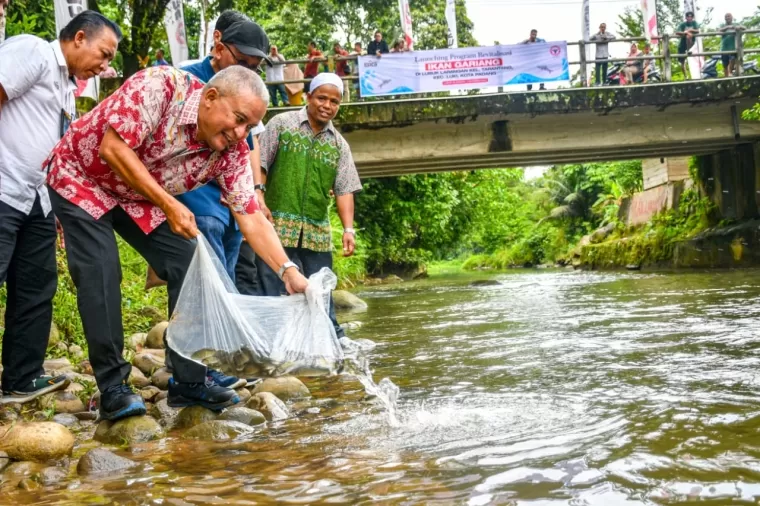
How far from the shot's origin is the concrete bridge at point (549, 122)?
621 inches

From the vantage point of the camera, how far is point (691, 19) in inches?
699

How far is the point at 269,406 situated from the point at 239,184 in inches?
39.6

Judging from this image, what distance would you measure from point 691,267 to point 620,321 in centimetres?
1224

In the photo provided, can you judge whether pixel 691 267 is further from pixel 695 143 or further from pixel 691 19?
pixel 691 19

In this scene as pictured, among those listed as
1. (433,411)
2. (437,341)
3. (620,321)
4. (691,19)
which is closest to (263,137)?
(437,341)

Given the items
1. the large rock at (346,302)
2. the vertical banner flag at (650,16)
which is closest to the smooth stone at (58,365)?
the large rock at (346,302)

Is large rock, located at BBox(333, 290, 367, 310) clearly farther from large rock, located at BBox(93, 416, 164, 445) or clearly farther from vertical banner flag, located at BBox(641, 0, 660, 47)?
vertical banner flag, located at BBox(641, 0, 660, 47)

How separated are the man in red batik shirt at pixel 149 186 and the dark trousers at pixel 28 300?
453mm

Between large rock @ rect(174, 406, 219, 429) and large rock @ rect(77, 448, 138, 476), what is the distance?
0.67 meters

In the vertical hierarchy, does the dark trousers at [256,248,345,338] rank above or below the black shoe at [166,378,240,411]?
above

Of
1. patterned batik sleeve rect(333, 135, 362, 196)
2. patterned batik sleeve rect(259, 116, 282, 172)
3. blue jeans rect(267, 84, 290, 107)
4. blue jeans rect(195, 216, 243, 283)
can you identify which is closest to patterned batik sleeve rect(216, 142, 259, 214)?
blue jeans rect(195, 216, 243, 283)

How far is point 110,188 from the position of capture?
3213 mm

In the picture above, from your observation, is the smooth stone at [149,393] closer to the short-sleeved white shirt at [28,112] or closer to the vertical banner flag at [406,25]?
the short-sleeved white shirt at [28,112]

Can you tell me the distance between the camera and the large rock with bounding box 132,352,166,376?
4676 millimetres
